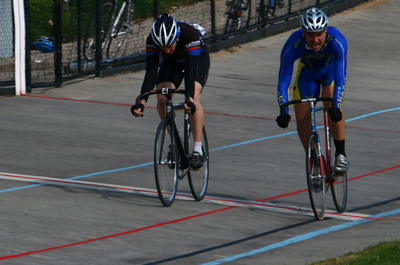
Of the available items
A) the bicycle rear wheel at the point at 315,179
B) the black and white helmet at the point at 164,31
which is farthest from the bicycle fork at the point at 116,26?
the bicycle rear wheel at the point at 315,179

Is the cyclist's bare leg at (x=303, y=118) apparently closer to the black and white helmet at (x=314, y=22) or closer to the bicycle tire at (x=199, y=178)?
the black and white helmet at (x=314, y=22)

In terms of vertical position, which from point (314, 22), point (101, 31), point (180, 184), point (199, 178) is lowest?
point (180, 184)

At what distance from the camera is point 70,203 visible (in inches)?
244

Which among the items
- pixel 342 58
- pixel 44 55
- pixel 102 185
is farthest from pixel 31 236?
pixel 44 55

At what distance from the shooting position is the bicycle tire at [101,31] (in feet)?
43.0

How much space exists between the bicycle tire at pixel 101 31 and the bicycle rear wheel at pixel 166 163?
7334mm

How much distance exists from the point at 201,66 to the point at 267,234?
203cm

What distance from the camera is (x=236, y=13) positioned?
1661 centimetres

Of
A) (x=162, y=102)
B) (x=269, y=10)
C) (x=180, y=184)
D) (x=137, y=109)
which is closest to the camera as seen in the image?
(x=137, y=109)

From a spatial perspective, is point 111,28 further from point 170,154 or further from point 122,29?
point 170,154

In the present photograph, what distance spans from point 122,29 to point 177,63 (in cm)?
743

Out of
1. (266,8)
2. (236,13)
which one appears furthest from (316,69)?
(266,8)

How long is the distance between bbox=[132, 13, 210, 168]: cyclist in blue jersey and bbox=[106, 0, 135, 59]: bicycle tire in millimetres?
7270

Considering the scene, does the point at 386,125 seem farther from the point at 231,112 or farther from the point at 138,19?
the point at 138,19
